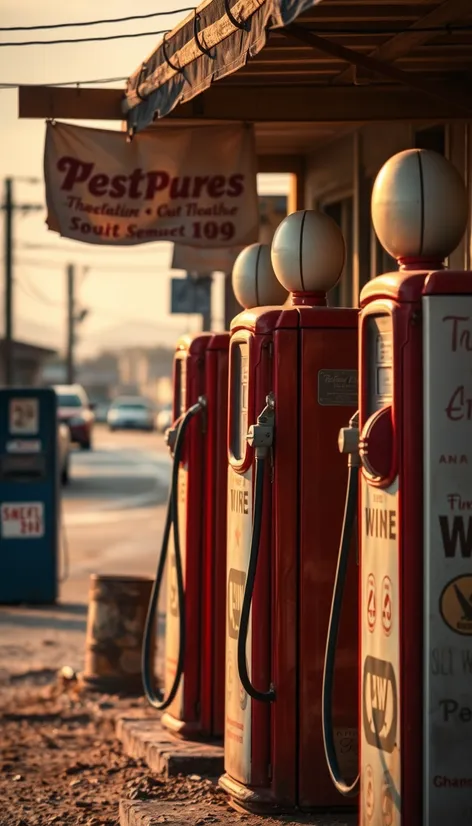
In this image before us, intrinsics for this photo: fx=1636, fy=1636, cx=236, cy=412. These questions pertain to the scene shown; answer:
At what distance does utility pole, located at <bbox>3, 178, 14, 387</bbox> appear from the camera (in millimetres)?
47625

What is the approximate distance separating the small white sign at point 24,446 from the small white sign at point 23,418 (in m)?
0.06

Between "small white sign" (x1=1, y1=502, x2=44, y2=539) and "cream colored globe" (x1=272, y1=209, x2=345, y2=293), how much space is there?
24.2 feet

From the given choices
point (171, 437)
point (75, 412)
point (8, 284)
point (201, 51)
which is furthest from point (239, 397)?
point (8, 284)

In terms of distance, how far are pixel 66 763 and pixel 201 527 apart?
1475mm

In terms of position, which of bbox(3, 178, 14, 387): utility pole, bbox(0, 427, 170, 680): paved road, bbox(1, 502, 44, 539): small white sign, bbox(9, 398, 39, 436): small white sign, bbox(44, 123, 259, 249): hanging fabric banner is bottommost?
bbox(0, 427, 170, 680): paved road

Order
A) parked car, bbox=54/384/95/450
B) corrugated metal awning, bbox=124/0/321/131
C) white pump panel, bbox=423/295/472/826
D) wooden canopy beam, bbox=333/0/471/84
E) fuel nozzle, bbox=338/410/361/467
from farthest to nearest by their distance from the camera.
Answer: parked car, bbox=54/384/95/450 → wooden canopy beam, bbox=333/0/471/84 → corrugated metal awning, bbox=124/0/321/131 → fuel nozzle, bbox=338/410/361/467 → white pump panel, bbox=423/295/472/826

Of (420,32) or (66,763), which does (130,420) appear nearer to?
(66,763)

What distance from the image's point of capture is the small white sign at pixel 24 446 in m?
13.5

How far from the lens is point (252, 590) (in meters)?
5.88

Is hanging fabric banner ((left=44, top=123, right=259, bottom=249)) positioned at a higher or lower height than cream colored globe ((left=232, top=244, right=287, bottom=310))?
higher

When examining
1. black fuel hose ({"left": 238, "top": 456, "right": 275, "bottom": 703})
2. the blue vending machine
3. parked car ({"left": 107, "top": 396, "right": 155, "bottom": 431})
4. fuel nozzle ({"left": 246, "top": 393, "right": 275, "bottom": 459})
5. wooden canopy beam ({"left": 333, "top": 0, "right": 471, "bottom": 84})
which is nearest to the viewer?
black fuel hose ({"left": 238, "top": 456, "right": 275, "bottom": 703})

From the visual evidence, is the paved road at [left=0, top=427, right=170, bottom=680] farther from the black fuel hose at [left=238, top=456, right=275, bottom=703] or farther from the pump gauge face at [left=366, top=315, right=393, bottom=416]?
the pump gauge face at [left=366, top=315, right=393, bottom=416]

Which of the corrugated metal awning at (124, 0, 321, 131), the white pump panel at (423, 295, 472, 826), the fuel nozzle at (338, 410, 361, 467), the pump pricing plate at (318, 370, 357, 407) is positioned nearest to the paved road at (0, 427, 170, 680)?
the corrugated metal awning at (124, 0, 321, 131)

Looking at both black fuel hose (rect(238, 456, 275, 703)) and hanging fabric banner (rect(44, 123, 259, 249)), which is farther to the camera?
hanging fabric banner (rect(44, 123, 259, 249))
